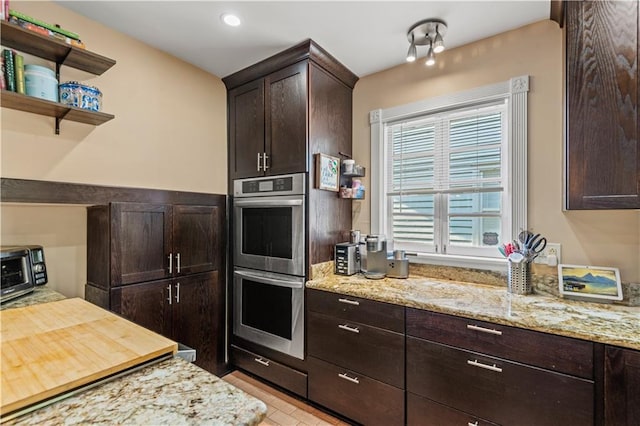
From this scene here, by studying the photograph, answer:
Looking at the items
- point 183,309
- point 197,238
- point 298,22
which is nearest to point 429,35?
point 298,22

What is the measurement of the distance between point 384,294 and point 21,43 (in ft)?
7.90

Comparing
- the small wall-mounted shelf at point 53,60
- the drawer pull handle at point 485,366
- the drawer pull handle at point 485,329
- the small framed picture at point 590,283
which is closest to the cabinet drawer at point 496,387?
the drawer pull handle at point 485,366

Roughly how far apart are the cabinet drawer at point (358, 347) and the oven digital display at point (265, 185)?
3.30 feet

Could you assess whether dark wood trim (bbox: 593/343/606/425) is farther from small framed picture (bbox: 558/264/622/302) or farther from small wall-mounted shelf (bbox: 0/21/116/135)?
small wall-mounted shelf (bbox: 0/21/116/135)

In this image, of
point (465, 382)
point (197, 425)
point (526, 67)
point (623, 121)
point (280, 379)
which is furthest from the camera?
point (280, 379)

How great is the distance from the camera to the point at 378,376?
69.7 inches

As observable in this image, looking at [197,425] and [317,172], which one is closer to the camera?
[197,425]

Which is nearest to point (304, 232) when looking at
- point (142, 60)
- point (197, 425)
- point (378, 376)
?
point (378, 376)

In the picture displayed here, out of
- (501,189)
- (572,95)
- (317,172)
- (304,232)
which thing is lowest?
(304,232)

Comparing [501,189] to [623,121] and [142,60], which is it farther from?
[142,60]

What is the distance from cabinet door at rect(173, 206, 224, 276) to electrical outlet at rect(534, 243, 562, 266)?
2.30 metres

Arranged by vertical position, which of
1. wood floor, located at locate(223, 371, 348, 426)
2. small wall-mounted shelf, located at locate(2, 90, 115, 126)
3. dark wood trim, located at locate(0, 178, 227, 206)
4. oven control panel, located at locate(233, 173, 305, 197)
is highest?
small wall-mounted shelf, located at locate(2, 90, 115, 126)

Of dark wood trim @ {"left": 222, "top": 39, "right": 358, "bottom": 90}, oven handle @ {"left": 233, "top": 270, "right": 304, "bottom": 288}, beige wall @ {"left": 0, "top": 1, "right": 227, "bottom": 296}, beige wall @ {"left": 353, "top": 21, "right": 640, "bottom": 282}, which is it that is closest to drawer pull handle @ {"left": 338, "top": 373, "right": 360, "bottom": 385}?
oven handle @ {"left": 233, "top": 270, "right": 304, "bottom": 288}

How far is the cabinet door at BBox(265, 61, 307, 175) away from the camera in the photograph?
217cm
